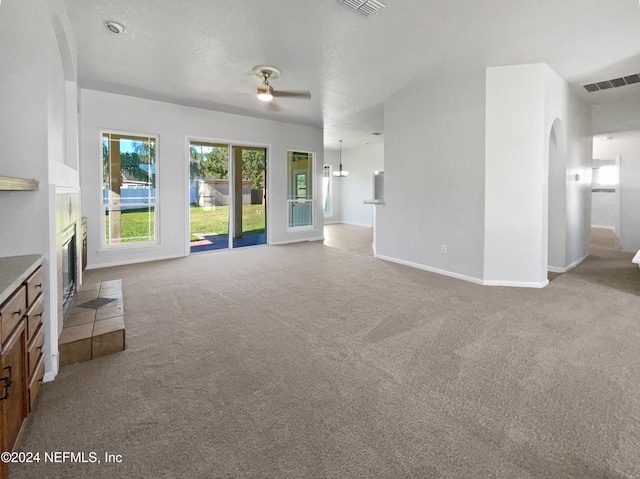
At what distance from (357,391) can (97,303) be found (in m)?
2.43

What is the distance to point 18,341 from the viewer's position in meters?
1.50

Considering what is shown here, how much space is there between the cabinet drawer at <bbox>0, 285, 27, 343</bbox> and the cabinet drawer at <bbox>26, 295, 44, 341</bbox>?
0.31 ft

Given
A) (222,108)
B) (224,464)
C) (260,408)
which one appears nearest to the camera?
(224,464)

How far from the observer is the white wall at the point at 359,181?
1100cm

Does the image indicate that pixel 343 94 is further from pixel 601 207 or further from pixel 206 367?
pixel 601 207

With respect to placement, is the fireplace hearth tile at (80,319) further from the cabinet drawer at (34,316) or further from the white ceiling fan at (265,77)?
the white ceiling fan at (265,77)

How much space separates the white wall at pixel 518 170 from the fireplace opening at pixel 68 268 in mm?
4614

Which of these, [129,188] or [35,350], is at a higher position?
[129,188]

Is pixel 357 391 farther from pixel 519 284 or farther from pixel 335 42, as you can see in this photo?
pixel 335 42

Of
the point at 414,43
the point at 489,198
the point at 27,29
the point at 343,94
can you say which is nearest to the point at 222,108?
the point at 343,94

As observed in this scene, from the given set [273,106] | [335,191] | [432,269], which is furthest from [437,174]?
[335,191]

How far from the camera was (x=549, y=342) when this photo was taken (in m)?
2.61

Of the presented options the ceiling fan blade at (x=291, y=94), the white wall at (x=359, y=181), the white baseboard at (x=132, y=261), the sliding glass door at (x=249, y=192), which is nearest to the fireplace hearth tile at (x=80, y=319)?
the white baseboard at (x=132, y=261)

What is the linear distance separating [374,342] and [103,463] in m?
1.83
